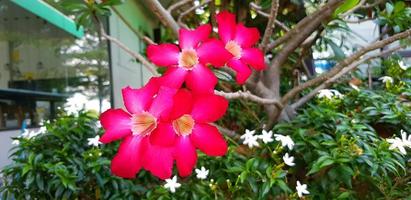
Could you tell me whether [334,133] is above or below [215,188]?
above

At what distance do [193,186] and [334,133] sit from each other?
0.52m

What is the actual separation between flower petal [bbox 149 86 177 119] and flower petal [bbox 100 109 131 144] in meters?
0.05

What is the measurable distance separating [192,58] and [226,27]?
0.34 feet

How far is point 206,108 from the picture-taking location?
432 mm

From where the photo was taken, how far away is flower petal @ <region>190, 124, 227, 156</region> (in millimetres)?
435

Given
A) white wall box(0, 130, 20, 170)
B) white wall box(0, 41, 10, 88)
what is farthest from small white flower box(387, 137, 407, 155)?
white wall box(0, 41, 10, 88)

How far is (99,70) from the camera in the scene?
4543mm

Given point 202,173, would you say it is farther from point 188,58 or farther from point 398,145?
point 188,58

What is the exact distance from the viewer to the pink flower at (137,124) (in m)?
0.40

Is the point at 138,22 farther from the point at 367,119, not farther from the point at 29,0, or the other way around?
the point at 367,119

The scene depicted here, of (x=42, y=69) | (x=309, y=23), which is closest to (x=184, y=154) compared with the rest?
(x=309, y=23)

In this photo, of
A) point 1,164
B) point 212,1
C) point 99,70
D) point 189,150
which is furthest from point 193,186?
point 99,70

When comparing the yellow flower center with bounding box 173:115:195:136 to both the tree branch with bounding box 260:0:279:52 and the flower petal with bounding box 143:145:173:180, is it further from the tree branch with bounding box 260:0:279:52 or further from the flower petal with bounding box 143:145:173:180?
the tree branch with bounding box 260:0:279:52

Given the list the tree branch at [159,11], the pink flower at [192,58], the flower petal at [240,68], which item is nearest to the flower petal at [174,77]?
the pink flower at [192,58]
